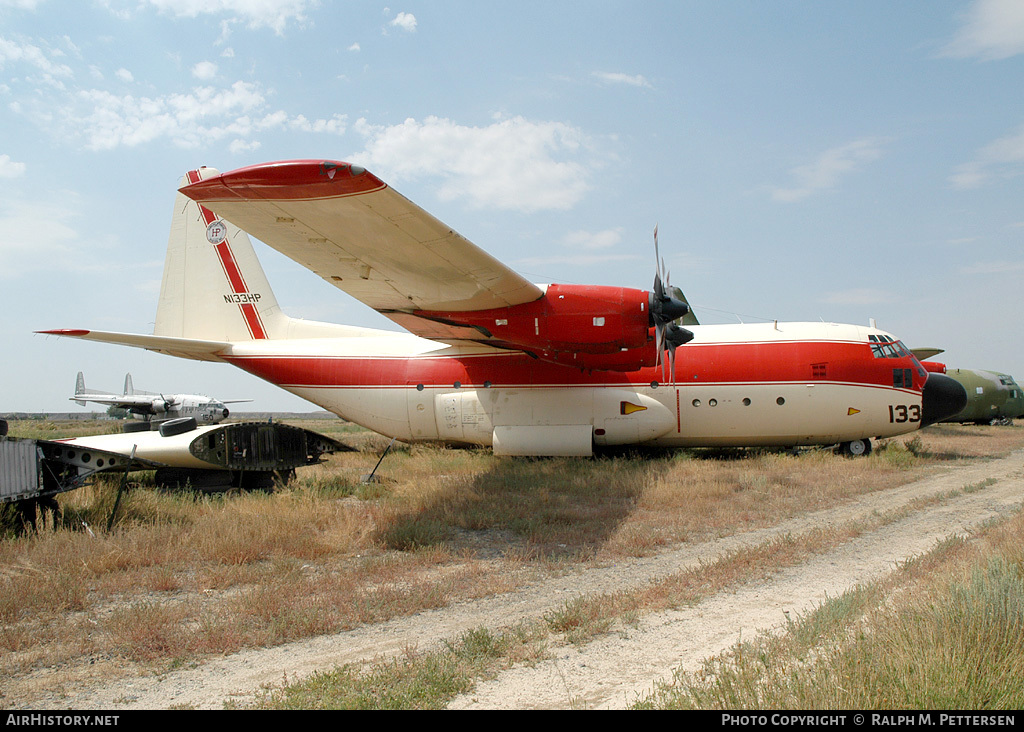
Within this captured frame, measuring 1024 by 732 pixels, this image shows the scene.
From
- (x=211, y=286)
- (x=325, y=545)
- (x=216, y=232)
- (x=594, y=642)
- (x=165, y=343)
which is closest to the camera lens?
(x=594, y=642)

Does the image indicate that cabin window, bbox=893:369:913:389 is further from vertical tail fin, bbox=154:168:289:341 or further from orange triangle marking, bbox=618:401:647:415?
Result: vertical tail fin, bbox=154:168:289:341

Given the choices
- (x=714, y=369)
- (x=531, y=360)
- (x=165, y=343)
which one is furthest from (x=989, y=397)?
(x=165, y=343)

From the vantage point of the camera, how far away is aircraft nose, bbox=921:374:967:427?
15281 mm

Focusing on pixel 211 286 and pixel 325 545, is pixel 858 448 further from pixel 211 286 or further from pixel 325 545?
pixel 211 286

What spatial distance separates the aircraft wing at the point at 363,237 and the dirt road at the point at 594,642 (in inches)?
202

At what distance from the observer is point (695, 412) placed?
1507 cm

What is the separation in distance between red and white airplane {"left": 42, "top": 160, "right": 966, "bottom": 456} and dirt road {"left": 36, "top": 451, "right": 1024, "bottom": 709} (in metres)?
5.55

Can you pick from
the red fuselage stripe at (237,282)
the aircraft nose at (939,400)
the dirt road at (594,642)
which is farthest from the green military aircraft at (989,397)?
the red fuselage stripe at (237,282)

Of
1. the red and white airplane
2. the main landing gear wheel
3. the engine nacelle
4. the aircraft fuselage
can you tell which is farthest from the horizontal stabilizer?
the main landing gear wheel

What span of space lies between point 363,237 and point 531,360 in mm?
6840

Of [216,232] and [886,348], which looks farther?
[216,232]

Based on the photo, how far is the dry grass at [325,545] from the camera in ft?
16.1

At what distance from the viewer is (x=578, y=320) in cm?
1155
